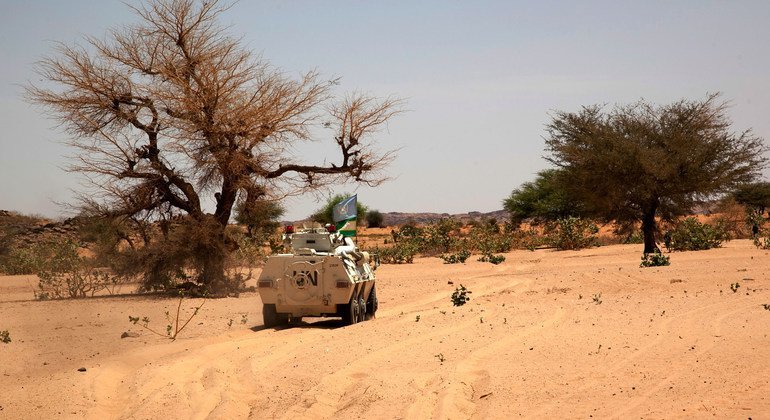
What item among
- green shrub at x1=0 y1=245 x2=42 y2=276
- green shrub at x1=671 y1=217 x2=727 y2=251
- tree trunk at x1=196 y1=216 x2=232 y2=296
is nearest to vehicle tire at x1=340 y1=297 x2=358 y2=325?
tree trunk at x1=196 y1=216 x2=232 y2=296

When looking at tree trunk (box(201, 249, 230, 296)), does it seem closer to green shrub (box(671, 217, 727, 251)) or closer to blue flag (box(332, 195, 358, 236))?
blue flag (box(332, 195, 358, 236))

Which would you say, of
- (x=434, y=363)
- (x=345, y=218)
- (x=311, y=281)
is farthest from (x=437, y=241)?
(x=434, y=363)

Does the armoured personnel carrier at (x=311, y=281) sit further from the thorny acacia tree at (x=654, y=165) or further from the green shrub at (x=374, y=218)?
the green shrub at (x=374, y=218)

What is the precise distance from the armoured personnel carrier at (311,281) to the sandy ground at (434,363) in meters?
0.47

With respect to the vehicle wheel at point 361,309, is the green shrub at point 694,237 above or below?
above

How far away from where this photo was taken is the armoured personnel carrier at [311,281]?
Result: 1494cm

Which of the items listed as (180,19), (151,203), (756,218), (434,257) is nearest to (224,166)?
(151,203)

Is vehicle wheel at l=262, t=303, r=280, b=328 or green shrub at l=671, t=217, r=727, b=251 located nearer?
vehicle wheel at l=262, t=303, r=280, b=328

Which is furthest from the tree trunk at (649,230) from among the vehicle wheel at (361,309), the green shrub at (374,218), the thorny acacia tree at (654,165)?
the green shrub at (374,218)

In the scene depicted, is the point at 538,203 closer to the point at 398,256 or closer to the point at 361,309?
the point at 398,256

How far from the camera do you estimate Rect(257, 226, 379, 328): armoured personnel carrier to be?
14.9m

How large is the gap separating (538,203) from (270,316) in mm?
38727

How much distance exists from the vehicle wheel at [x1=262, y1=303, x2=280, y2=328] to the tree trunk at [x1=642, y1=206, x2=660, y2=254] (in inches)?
751

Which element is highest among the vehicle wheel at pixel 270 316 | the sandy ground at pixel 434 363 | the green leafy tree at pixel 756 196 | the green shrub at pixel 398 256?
the green leafy tree at pixel 756 196
